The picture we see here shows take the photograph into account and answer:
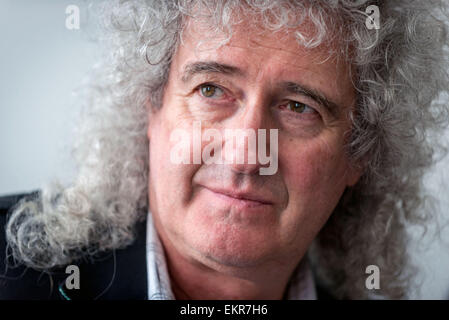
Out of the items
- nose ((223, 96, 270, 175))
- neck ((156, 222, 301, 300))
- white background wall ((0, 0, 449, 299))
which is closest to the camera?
nose ((223, 96, 270, 175))

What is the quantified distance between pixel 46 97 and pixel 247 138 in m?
1.20

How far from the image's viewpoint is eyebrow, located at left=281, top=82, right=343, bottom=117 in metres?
1.37

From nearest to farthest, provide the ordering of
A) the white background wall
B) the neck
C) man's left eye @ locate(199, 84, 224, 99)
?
1. man's left eye @ locate(199, 84, 224, 99)
2. the neck
3. the white background wall

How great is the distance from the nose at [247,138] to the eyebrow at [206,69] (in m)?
0.10

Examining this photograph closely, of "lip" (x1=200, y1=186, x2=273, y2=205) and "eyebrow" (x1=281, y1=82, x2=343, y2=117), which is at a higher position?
Result: "eyebrow" (x1=281, y1=82, x2=343, y2=117)

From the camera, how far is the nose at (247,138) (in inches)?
51.9

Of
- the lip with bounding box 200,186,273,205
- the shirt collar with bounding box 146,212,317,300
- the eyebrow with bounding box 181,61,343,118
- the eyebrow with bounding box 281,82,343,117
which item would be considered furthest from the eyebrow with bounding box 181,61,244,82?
the shirt collar with bounding box 146,212,317,300

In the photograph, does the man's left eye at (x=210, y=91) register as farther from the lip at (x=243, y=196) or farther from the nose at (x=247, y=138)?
the lip at (x=243, y=196)

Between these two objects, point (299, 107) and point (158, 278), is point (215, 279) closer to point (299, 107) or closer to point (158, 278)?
point (158, 278)

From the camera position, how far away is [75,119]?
1880mm

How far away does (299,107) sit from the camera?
1.44 m

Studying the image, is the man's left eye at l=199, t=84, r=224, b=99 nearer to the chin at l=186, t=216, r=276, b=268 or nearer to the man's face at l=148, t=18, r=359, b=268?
the man's face at l=148, t=18, r=359, b=268
